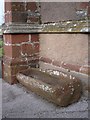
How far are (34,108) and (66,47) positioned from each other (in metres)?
0.67

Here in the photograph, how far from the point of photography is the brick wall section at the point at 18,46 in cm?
281

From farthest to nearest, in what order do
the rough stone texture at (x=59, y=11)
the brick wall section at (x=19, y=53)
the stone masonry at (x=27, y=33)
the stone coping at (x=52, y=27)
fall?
the brick wall section at (x=19, y=53), the stone masonry at (x=27, y=33), the rough stone texture at (x=59, y=11), the stone coping at (x=52, y=27)

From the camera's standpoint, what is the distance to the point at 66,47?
2365 mm

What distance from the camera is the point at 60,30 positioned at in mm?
2375

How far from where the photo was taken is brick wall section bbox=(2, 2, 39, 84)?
9.22ft

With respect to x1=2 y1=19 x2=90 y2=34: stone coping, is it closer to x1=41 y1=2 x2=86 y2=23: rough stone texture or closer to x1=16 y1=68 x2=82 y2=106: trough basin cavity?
x1=41 y1=2 x2=86 y2=23: rough stone texture

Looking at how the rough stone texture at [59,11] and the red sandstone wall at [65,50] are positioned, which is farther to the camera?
the rough stone texture at [59,11]

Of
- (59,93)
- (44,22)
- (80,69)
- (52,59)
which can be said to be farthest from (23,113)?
(44,22)

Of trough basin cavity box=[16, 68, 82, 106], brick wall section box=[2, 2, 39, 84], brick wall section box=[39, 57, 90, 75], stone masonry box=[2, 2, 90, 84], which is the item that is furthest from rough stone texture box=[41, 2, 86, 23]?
trough basin cavity box=[16, 68, 82, 106]

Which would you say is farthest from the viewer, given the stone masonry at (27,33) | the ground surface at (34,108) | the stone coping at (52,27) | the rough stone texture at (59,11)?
the stone masonry at (27,33)

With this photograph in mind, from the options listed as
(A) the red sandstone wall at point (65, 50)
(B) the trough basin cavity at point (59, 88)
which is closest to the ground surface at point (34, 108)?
(B) the trough basin cavity at point (59, 88)

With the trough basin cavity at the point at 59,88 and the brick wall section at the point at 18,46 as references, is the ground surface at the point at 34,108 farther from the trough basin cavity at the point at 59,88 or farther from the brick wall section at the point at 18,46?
the brick wall section at the point at 18,46

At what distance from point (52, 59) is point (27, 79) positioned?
1.31 ft

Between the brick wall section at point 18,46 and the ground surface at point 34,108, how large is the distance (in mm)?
464
